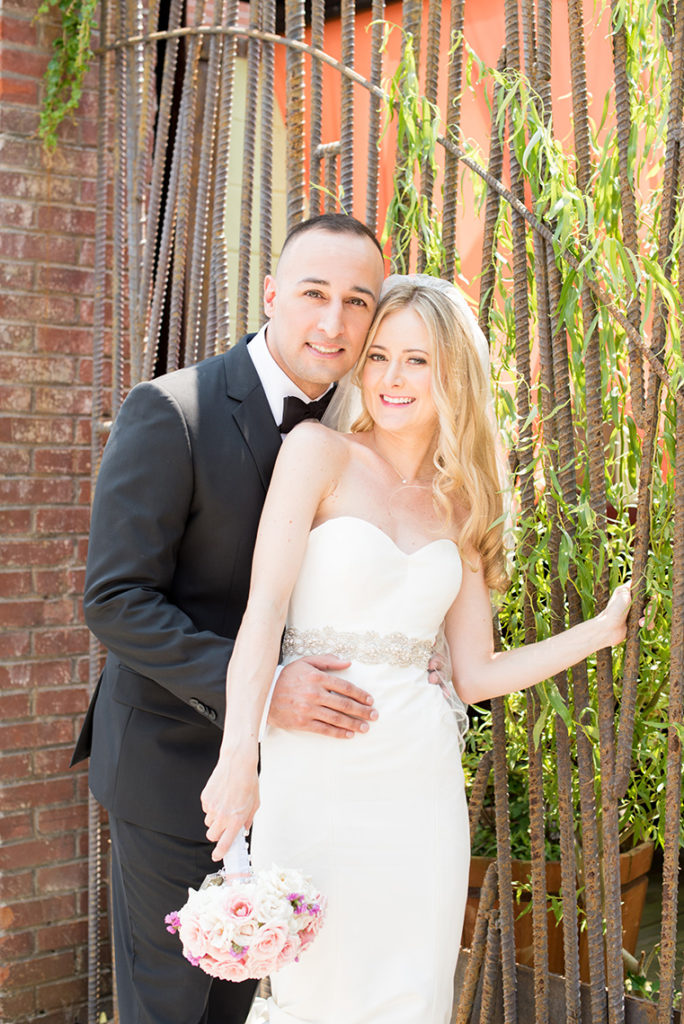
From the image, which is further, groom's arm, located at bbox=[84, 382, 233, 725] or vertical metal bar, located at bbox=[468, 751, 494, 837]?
vertical metal bar, located at bbox=[468, 751, 494, 837]

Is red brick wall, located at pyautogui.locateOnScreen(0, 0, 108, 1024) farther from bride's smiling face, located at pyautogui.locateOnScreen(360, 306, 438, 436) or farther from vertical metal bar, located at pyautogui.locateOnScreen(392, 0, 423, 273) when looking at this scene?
bride's smiling face, located at pyautogui.locateOnScreen(360, 306, 438, 436)

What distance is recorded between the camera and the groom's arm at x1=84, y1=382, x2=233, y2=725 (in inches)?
78.6

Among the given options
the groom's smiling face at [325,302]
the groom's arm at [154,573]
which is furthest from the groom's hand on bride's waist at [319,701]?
the groom's smiling face at [325,302]

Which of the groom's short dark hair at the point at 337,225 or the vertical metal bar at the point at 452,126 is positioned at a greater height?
the vertical metal bar at the point at 452,126

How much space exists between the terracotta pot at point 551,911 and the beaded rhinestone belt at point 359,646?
1.06 m

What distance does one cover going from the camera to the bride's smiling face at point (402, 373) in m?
2.04

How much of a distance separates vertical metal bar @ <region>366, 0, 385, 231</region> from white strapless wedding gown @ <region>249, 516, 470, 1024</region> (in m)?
0.88

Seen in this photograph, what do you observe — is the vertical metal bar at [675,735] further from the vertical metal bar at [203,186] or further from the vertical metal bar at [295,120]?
the vertical metal bar at [203,186]

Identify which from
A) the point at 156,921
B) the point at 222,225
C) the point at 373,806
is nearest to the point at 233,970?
the point at 373,806

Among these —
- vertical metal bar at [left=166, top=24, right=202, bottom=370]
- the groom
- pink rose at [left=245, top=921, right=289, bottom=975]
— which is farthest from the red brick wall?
pink rose at [left=245, top=921, right=289, bottom=975]

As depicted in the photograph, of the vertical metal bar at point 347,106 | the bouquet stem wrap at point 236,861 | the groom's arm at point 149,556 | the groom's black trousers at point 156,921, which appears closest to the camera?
the bouquet stem wrap at point 236,861

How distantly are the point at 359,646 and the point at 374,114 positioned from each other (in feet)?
3.97

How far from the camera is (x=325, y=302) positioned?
7.05ft

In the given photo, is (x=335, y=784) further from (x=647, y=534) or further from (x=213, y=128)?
(x=213, y=128)
